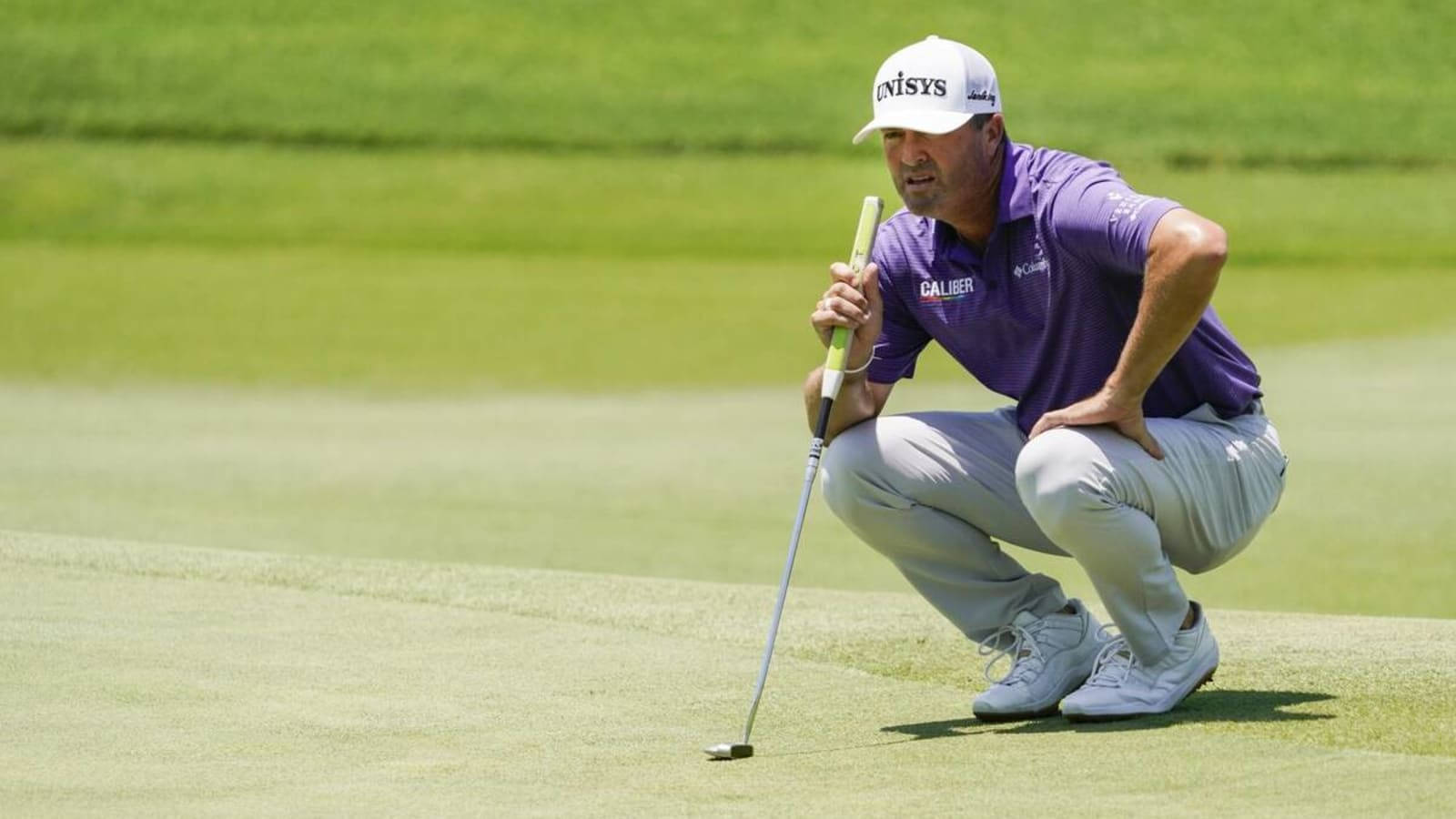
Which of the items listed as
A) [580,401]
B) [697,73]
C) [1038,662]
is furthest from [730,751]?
[697,73]

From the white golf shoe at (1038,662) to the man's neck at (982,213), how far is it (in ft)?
2.59

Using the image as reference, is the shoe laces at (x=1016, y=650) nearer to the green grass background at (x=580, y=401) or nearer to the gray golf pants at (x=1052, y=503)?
the gray golf pants at (x=1052, y=503)

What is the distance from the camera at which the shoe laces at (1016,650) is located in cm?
431

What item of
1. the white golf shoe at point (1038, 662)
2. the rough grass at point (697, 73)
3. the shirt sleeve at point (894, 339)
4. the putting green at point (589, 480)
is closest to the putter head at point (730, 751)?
the white golf shoe at point (1038, 662)

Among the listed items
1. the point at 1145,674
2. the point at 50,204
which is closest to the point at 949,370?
the point at 1145,674

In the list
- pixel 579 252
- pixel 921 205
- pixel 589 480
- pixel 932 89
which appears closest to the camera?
pixel 932 89

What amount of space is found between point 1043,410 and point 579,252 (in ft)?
63.0

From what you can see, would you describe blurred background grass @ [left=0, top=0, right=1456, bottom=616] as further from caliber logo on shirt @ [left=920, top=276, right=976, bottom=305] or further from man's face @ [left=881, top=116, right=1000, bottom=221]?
man's face @ [left=881, top=116, right=1000, bottom=221]

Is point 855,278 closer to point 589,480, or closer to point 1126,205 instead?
point 1126,205

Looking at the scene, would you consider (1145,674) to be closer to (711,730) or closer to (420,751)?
(711,730)

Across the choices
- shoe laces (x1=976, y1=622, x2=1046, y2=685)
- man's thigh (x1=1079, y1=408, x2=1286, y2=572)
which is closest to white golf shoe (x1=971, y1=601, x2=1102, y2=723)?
shoe laces (x1=976, y1=622, x2=1046, y2=685)

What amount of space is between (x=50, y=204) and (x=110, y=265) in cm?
537

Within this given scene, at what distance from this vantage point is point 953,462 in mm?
4359

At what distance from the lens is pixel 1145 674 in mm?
4195
